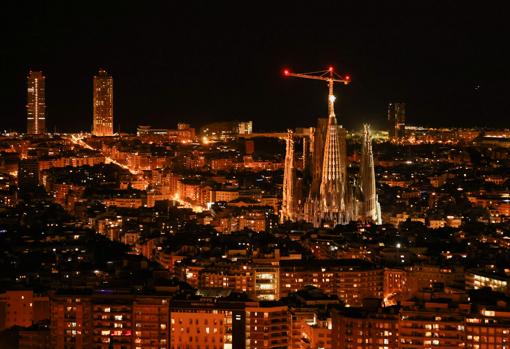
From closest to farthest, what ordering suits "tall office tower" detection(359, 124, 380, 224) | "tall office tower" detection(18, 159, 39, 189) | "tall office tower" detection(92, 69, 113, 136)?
"tall office tower" detection(359, 124, 380, 224) < "tall office tower" detection(18, 159, 39, 189) < "tall office tower" detection(92, 69, 113, 136)

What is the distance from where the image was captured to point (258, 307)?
19750 mm

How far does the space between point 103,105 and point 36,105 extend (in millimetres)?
4357

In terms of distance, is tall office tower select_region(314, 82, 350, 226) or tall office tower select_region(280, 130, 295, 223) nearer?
tall office tower select_region(314, 82, 350, 226)

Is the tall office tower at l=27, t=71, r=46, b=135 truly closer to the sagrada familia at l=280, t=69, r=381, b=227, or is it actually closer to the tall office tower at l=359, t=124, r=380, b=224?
the sagrada familia at l=280, t=69, r=381, b=227

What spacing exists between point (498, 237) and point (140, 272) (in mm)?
10504

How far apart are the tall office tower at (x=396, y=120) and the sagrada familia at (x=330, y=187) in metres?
35.8

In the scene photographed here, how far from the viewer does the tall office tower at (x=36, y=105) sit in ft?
253

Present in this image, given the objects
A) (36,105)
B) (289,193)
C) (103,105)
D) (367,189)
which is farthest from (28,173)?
(103,105)

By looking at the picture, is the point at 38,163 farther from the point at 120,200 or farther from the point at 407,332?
the point at 407,332

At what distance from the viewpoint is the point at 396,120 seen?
7288 cm

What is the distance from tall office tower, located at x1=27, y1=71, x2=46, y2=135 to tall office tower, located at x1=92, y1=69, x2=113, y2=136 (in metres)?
3.23

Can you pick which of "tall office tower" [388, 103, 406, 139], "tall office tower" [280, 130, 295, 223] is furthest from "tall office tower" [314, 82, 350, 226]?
"tall office tower" [388, 103, 406, 139]

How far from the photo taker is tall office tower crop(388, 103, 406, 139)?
71.7m

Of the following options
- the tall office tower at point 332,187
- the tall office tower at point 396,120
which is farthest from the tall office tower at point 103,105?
the tall office tower at point 332,187
